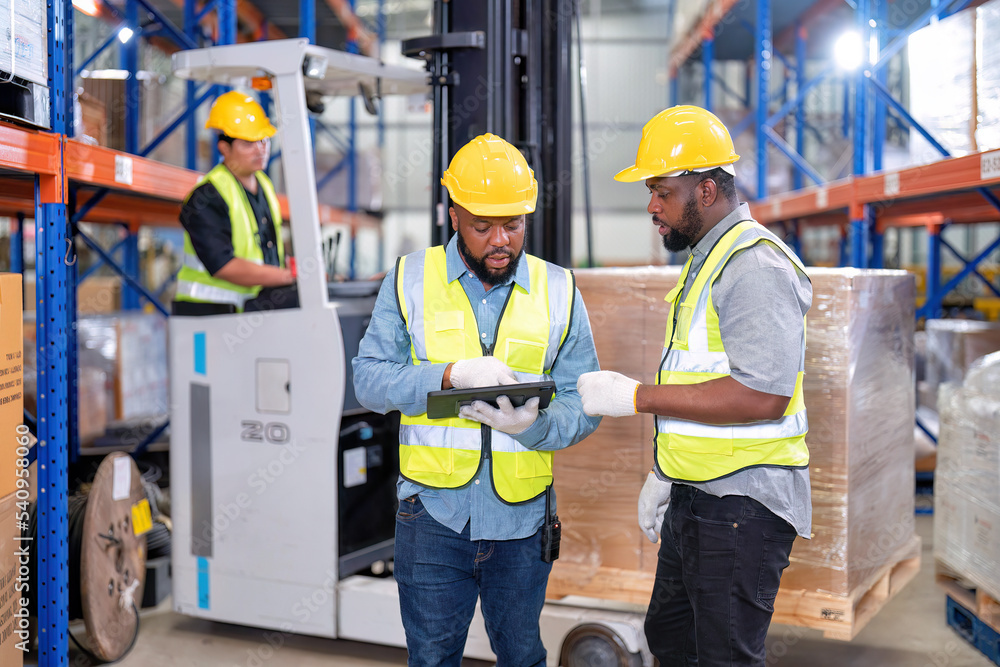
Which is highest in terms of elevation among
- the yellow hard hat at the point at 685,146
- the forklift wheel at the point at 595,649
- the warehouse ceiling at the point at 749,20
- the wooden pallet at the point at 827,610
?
the warehouse ceiling at the point at 749,20

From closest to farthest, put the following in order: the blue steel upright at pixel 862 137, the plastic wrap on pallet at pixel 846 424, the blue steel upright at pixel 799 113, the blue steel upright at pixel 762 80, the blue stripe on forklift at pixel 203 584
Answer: the plastic wrap on pallet at pixel 846 424, the blue stripe on forklift at pixel 203 584, the blue steel upright at pixel 862 137, the blue steel upright at pixel 762 80, the blue steel upright at pixel 799 113

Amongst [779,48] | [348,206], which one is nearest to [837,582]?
[348,206]

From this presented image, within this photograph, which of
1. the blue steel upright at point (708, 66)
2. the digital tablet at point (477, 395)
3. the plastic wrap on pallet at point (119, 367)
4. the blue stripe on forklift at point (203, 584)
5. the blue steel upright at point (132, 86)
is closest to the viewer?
the digital tablet at point (477, 395)

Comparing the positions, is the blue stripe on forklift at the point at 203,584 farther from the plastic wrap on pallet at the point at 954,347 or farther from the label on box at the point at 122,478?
the plastic wrap on pallet at the point at 954,347

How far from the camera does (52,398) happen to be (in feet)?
10.5

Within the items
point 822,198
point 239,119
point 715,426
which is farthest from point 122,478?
point 822,198

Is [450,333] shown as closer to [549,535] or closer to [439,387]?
[439,387]

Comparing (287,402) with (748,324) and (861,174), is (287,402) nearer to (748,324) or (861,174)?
(748,324)

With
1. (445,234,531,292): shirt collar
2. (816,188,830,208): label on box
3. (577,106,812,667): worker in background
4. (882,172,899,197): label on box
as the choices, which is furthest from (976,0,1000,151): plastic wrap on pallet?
(445,234,531,292): shirt collar

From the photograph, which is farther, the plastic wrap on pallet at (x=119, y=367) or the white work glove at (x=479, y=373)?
the plastic wrap on pallet at (x=119, y=367)

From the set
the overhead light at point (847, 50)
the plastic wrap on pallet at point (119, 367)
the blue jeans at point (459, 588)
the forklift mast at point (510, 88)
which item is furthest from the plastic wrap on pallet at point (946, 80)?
the plastic wrap on pallet at point (119, 367)

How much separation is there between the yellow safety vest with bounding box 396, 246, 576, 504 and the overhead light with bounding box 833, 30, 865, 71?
25.1 feet

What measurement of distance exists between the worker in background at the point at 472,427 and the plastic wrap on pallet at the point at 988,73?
2.87m

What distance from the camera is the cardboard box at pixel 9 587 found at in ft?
9.49
